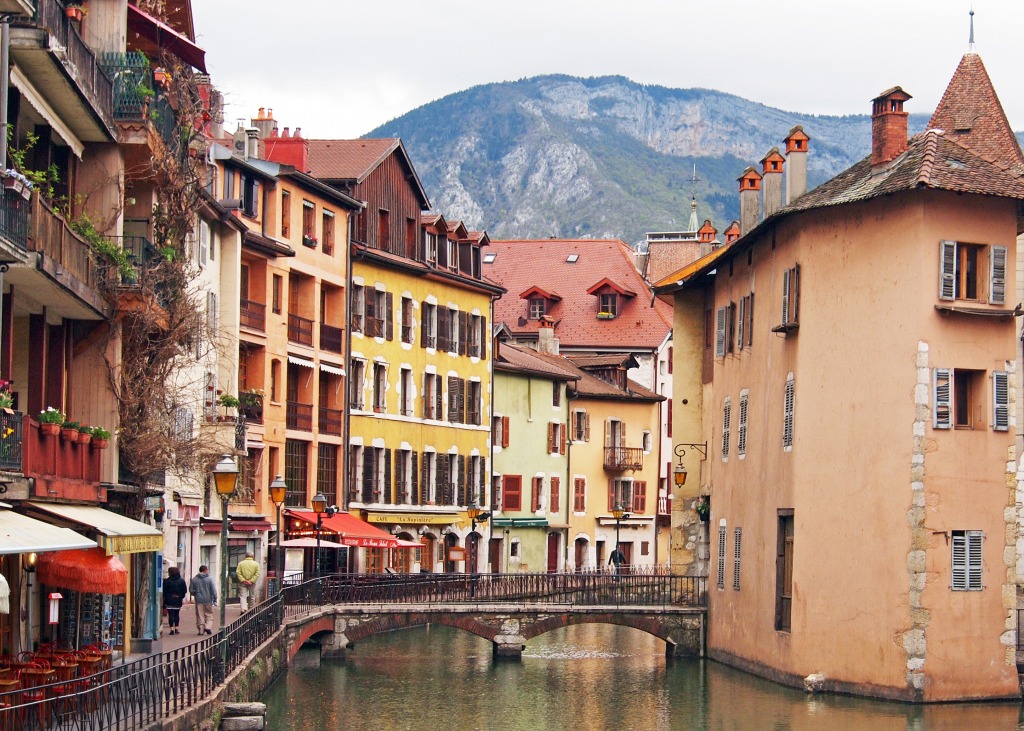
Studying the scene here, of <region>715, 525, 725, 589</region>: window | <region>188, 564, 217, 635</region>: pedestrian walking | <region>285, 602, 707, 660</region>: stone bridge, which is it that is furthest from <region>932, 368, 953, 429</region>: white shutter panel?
<region>188, 564, 217, 635</region>: pedestrian walking

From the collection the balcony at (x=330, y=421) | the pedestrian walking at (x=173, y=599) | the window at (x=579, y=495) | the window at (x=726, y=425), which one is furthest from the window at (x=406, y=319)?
the pedestrian walking at (x=173, y=599)

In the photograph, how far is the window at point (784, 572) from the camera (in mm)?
41062

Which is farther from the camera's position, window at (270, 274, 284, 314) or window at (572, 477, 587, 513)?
window at (572, 477, 587, 513)

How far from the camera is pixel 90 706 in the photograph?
2048 cm

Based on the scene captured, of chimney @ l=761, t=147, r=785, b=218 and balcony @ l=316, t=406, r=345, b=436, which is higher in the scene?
chimney @ l=761, t=147, r=785, b=218

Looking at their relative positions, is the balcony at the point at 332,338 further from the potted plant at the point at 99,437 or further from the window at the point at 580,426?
the potted plant at the point at 99,437

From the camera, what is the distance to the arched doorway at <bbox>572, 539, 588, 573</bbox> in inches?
3231

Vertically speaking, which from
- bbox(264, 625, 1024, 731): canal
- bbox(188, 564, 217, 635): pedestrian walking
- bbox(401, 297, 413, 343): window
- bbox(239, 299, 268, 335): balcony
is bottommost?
bbox(264, 625, 1024, 731): canal

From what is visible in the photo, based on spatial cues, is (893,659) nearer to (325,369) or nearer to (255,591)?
(255,591)

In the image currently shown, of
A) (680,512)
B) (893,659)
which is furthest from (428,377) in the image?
(893,659)

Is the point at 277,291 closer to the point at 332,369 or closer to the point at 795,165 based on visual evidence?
the point at 332,369

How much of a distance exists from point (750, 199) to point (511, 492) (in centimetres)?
2699

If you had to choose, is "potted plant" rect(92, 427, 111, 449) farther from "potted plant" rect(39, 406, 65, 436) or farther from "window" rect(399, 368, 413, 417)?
"window" rect(399, 368, 413, 417)

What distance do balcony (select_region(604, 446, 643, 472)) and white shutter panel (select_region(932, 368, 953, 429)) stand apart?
46.7 metres
